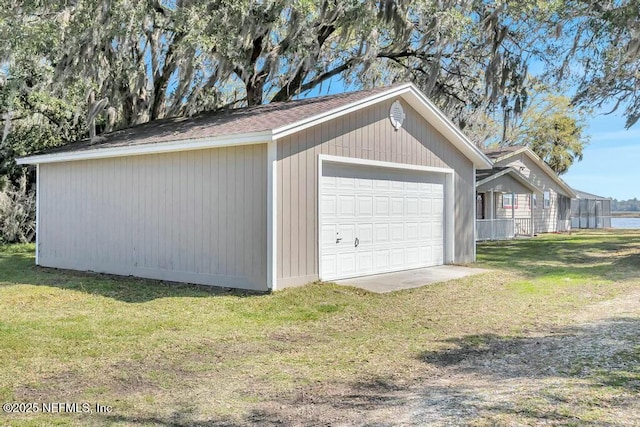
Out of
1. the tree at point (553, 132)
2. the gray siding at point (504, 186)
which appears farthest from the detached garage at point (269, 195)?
the tree at point (553, 132)

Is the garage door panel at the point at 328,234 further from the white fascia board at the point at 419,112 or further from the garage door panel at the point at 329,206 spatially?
the white fascia board at the point at 419,112

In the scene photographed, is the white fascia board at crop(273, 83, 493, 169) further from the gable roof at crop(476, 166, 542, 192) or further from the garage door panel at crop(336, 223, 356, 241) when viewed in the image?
the gable roof at crop(476, 166, 542, 192)

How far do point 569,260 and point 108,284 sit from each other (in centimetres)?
1148

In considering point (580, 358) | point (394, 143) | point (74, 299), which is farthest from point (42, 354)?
point (394, 143)

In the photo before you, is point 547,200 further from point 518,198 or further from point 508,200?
point 508,200

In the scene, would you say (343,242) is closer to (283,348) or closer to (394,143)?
(394,143)

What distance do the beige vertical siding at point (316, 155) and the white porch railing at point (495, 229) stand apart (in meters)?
10.5

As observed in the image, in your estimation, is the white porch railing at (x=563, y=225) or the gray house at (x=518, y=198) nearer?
the gray house at (x=518, y=198)

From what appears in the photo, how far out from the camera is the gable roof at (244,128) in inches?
345

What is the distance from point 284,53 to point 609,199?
1151 inches

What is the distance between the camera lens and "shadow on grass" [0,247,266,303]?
28.0ft

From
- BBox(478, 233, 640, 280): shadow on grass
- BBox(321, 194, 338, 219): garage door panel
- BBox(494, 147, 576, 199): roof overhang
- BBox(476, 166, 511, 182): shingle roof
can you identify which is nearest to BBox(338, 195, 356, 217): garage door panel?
BBox(321, 194, 338, 219): garage door panel

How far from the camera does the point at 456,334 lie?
20.6 ft

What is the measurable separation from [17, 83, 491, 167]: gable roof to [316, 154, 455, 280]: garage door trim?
793 mm
